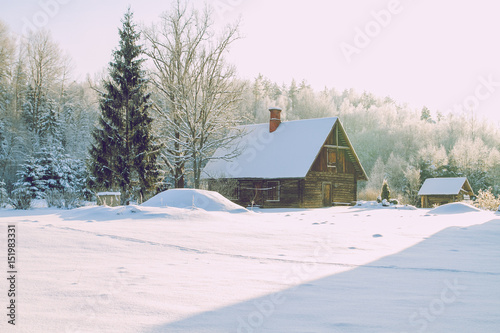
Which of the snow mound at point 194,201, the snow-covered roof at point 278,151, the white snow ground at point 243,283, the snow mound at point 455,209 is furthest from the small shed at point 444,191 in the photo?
the white snow ground at point 243,283

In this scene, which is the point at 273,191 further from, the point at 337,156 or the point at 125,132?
the point at 125,132

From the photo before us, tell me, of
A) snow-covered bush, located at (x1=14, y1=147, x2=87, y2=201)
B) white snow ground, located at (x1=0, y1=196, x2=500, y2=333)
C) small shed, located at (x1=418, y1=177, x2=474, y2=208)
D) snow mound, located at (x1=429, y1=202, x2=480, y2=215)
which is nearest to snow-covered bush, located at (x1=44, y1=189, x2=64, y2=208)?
snow-covered bush, located at (x1=14, y1=147, x2=87, y2=201)

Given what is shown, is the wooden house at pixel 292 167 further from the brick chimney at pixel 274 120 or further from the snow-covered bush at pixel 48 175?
the snow-covered bush at pixel 48 175

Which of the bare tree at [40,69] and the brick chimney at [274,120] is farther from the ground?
the bare tree at [40,69]

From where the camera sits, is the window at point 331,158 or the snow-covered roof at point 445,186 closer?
the window at point 331,158

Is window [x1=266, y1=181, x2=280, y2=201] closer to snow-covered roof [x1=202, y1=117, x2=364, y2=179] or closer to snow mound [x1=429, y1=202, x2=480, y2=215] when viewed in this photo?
snow-covered roof [x1=202, y1=117, x2=364, y2=179]

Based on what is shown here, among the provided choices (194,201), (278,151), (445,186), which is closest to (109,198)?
(194,201)

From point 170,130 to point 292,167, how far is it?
8.84 meters

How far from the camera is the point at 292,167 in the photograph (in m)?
29.8

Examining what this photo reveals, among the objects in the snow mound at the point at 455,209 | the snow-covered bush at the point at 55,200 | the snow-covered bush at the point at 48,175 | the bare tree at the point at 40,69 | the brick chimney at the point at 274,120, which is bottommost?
the snow mound at the point at 455,209

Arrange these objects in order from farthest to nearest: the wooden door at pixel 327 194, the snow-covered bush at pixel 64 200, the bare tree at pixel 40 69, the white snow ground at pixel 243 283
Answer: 1. the bare tree at pixel 40 69
2. the wooden door at pixel 327 194
3. the snow-covered bush at pixel 64 200
4. the white snow ground at pixel 243 283

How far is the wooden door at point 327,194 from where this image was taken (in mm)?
31375

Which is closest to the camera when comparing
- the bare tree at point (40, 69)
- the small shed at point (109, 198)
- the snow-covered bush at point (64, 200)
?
the snow-covered bush at point (64, 200)

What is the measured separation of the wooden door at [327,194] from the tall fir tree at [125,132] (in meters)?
12.6
